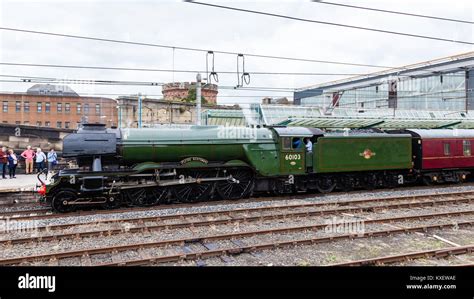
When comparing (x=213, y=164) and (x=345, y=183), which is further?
(x=345, y=183)

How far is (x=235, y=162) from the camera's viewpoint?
14.1 m

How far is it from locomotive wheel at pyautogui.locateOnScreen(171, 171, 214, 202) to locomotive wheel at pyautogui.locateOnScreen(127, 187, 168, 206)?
427mm

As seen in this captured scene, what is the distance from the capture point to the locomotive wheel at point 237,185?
1406cm

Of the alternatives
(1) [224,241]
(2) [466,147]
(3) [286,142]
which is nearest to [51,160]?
(3) [286,142]

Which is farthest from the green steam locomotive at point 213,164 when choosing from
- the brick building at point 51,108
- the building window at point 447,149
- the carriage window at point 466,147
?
the brick building at point 51,108

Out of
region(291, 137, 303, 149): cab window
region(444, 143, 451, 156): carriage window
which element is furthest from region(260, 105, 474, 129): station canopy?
region(291, 137, 303, 149): cab window

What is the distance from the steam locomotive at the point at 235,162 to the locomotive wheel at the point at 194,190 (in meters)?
0.04

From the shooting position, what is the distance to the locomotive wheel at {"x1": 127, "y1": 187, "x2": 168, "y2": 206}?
12.7 meters

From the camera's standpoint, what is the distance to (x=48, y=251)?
26.9ft

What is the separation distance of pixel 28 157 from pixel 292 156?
41.6 ft

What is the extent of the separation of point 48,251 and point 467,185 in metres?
18.2

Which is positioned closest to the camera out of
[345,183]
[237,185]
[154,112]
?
[237,185]
